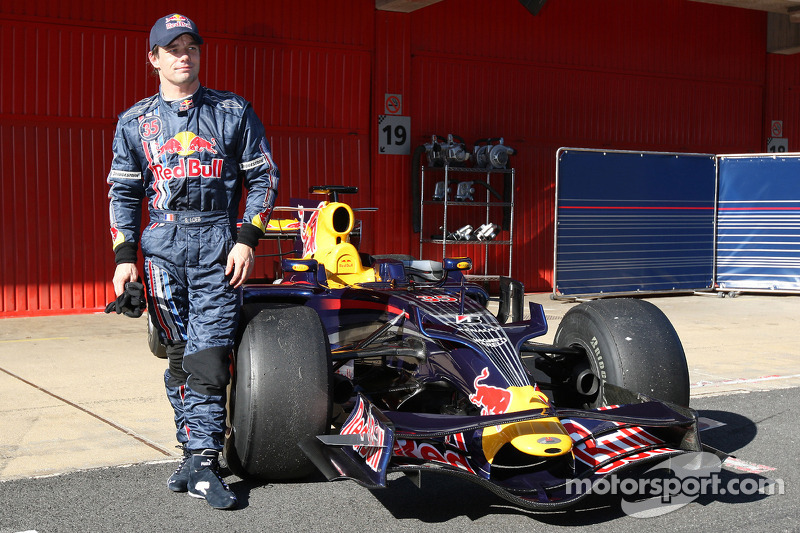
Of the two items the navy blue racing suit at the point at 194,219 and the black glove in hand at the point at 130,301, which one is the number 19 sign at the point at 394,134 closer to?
the navy blue racing suit at the point at 194,219

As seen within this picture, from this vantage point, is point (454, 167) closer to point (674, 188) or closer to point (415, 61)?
point (415, 61)

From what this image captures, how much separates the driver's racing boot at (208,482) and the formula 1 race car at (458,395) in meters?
0.13

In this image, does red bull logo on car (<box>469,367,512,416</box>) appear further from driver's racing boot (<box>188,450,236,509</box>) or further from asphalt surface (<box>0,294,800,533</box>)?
driver's racing boot (<box>188,450,236,509</box>)

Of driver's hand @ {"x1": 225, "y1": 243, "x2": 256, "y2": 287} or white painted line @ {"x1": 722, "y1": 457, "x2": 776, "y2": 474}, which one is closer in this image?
driver's hand @ {"x1": 225, "y1": 243, "x2": 256, "y2": 287}

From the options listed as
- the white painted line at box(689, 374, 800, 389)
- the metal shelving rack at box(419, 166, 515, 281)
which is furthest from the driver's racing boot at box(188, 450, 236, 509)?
the metal shelving rack at box(419, 166, 515, 281)

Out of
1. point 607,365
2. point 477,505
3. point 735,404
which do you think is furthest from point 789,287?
point 477,505

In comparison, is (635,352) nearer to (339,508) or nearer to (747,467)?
(747,467)

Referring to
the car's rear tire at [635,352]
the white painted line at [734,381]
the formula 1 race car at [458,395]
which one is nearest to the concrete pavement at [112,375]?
the white painted line at [734,381]

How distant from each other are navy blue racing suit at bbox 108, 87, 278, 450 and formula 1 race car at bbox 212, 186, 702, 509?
0.15m

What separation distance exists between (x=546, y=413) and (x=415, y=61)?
9666mm

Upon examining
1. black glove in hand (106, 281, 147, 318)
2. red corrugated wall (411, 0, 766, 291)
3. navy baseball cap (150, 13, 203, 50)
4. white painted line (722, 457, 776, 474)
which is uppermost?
red corrugated wall (411, 0, 766, 291)

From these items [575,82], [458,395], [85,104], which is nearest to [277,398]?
[458,395]

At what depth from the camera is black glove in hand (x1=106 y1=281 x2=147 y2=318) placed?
4.04 m

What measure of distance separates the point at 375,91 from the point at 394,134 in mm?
617
